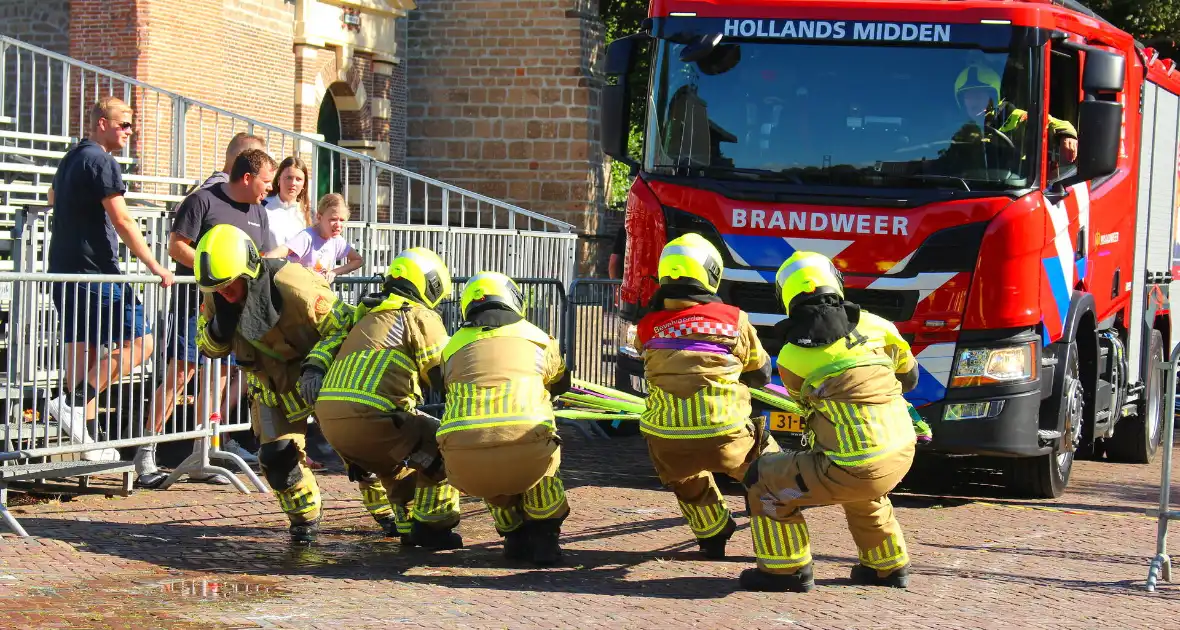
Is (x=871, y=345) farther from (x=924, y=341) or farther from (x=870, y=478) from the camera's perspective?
(x=924, y=341)

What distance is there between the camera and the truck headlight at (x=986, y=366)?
339 inches

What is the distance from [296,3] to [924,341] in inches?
651

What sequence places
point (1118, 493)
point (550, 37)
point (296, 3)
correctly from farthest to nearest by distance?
1. point (550, 37)
2. point (296, 3)
3. point (1118, 493)

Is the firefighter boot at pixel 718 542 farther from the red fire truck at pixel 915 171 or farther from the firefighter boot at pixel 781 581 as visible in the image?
the red fire truck at pixel 915 171

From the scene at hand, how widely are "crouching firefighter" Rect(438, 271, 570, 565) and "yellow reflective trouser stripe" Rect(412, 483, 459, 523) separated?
33cm

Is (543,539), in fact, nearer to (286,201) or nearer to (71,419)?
(71,419)

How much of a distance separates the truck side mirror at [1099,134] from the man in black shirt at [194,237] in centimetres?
475

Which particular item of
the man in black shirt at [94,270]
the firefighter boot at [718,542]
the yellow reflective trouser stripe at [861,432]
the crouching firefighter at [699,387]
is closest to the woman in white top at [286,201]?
the man in black shirt at [94,270]

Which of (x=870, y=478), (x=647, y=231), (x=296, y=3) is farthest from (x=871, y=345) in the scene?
(x=296, y=3)

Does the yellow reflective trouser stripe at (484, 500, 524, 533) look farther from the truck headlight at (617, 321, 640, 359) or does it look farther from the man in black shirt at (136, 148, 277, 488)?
the man in black shirt at (136, 148, 277, 488)

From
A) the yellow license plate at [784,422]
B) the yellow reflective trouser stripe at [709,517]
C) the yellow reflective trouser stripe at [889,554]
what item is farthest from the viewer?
the yellow license plate at [784,422]

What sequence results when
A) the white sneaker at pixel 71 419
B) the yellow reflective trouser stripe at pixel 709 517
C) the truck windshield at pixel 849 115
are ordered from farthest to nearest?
the truck windshield at pixel 849 115, the white sneaker at pixel 71 419, the yellow reflective trouser stripe at pixel 709 517

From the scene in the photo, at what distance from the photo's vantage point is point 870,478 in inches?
256

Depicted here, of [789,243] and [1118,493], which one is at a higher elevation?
[789,243]
